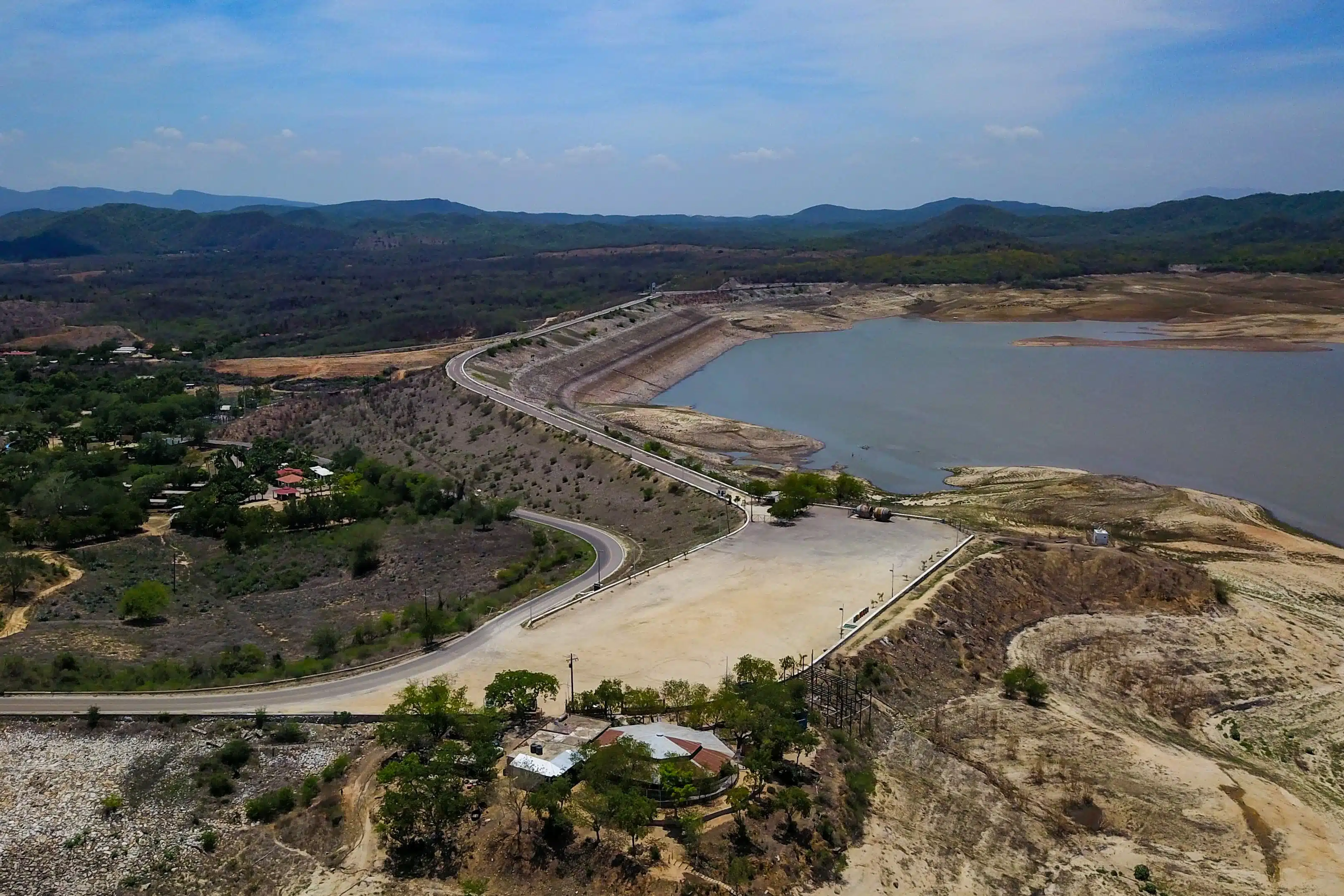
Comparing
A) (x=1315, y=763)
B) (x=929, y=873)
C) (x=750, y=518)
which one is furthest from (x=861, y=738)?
(x=750, y=518)

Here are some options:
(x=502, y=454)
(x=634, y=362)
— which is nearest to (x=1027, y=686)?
(x=502, y=454)

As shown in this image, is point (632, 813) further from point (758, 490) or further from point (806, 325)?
point (806, 325)

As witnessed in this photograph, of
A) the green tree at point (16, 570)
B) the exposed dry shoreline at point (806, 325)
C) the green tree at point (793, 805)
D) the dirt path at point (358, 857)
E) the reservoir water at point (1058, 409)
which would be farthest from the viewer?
the exposed dry shoreline at point (806, 325)

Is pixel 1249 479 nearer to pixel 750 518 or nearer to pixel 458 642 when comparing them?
pixel 750 518

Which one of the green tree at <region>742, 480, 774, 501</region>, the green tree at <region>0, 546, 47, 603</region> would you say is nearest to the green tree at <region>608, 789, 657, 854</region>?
the green tree at <region>742, 480, 774, 501</region>

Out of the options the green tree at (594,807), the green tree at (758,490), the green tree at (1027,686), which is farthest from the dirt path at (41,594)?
the green tree at (1027,686)

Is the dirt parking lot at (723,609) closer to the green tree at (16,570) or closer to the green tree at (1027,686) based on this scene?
the green tree at (1027,686)

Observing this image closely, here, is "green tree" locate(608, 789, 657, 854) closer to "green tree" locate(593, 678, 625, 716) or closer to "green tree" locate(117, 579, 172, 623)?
"green tree" locate(593, 678, 625, 716)
